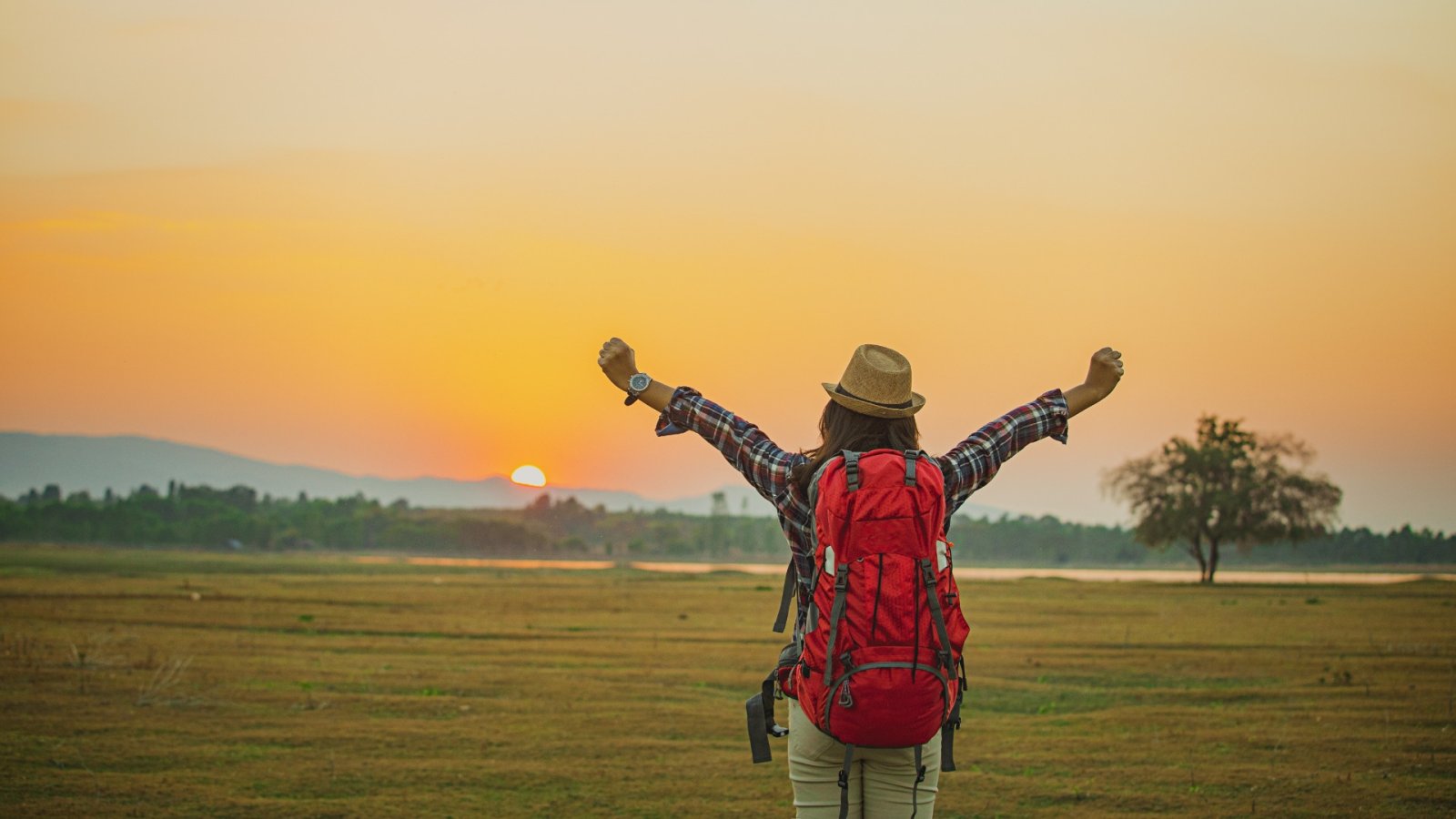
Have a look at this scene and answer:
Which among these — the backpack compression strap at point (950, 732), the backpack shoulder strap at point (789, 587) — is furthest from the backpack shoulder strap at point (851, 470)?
the backpack compression strap at point (950, 732)

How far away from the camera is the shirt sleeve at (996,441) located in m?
4.09

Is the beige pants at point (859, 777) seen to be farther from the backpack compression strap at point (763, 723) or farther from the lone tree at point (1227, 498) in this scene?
the lone tree at point (1227, 498)

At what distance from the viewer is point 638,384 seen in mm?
4258

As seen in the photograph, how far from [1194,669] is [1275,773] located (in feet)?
32.5

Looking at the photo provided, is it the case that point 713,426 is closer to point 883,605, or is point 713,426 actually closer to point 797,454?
point 797,454

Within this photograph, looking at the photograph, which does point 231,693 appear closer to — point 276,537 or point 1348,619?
point 1348,619

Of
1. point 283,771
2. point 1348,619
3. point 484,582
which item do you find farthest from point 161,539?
point 283,771

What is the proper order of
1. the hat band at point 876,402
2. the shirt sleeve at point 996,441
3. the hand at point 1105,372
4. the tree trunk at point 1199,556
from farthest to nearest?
the tree trunk at point 1199,556 < the hand at point 1105,372 < the shirt sleeve at point 996,441 < the hat band at point 876,402

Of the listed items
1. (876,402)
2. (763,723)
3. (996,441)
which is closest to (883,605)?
(876,402)

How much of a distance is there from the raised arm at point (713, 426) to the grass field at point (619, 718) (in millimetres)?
6516

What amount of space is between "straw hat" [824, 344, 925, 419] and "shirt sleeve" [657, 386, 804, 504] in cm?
25

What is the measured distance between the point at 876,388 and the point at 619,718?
11.7 meters

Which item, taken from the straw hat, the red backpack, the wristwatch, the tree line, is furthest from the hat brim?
the tree line

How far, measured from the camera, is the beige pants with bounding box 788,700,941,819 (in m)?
3.70
